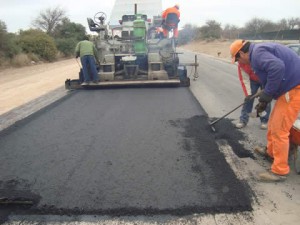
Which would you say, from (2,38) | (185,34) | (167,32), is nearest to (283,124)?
(167,32)

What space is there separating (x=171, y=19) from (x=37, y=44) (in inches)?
599

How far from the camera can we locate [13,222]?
2.74 m

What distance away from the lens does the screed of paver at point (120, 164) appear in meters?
2.97

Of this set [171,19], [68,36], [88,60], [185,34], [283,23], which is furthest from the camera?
[283,23]

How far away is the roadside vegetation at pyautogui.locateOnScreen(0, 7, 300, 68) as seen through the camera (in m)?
18.4

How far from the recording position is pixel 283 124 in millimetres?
3354

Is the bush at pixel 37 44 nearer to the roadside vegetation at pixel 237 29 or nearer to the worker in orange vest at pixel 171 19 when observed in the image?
the worker in orange vest at pixel 171 19

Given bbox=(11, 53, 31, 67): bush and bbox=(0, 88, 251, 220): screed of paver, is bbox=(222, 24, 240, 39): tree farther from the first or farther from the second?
bbox=(0, 88, 251, 220): screed of paver

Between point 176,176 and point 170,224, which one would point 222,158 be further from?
point 170,224

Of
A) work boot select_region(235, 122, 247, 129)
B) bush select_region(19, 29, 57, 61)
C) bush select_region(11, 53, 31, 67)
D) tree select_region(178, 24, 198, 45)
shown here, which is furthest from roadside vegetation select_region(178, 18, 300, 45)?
work boot select_region(235, 122, 247, 129)

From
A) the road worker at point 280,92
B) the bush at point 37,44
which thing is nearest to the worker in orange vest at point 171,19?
the road worker at point 280,92

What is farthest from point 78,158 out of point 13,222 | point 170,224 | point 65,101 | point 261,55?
point 65,101

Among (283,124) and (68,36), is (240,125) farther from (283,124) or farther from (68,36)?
(68,36)

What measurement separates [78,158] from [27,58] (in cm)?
1759
